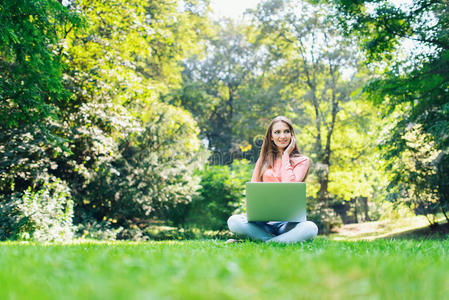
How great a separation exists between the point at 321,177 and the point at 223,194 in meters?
5.98

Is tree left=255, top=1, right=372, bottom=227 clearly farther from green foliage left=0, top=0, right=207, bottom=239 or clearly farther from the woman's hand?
the woman's hand

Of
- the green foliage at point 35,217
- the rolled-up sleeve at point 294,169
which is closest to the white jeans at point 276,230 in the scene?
the rolled-up sleeve at point 294,169

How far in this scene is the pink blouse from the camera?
4125mm

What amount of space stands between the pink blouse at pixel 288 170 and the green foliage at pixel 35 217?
508cm

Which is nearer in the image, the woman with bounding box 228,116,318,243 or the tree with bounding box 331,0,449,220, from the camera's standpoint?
the woman with bounding box 228,116,318,243

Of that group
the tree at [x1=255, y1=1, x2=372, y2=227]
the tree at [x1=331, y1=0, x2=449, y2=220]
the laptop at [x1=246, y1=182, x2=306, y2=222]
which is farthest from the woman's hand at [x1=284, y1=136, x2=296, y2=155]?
the tree at [x1=255, y1=1, x2=372, y2=227]

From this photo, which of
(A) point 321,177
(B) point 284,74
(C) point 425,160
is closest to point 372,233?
(A) point 321,177

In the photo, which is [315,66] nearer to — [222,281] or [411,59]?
[411,59]

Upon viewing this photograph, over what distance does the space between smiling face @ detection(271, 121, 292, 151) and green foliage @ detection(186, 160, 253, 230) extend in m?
5.84

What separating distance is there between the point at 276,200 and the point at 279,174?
0.89m

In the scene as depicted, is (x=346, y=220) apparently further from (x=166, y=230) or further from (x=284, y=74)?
(x=166, y=230)

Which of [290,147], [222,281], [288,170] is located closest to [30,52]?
[290,147]

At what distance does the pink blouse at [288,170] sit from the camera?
13.5ft

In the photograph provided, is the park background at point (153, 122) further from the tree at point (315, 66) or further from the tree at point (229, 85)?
the tree at point (229, 85)
